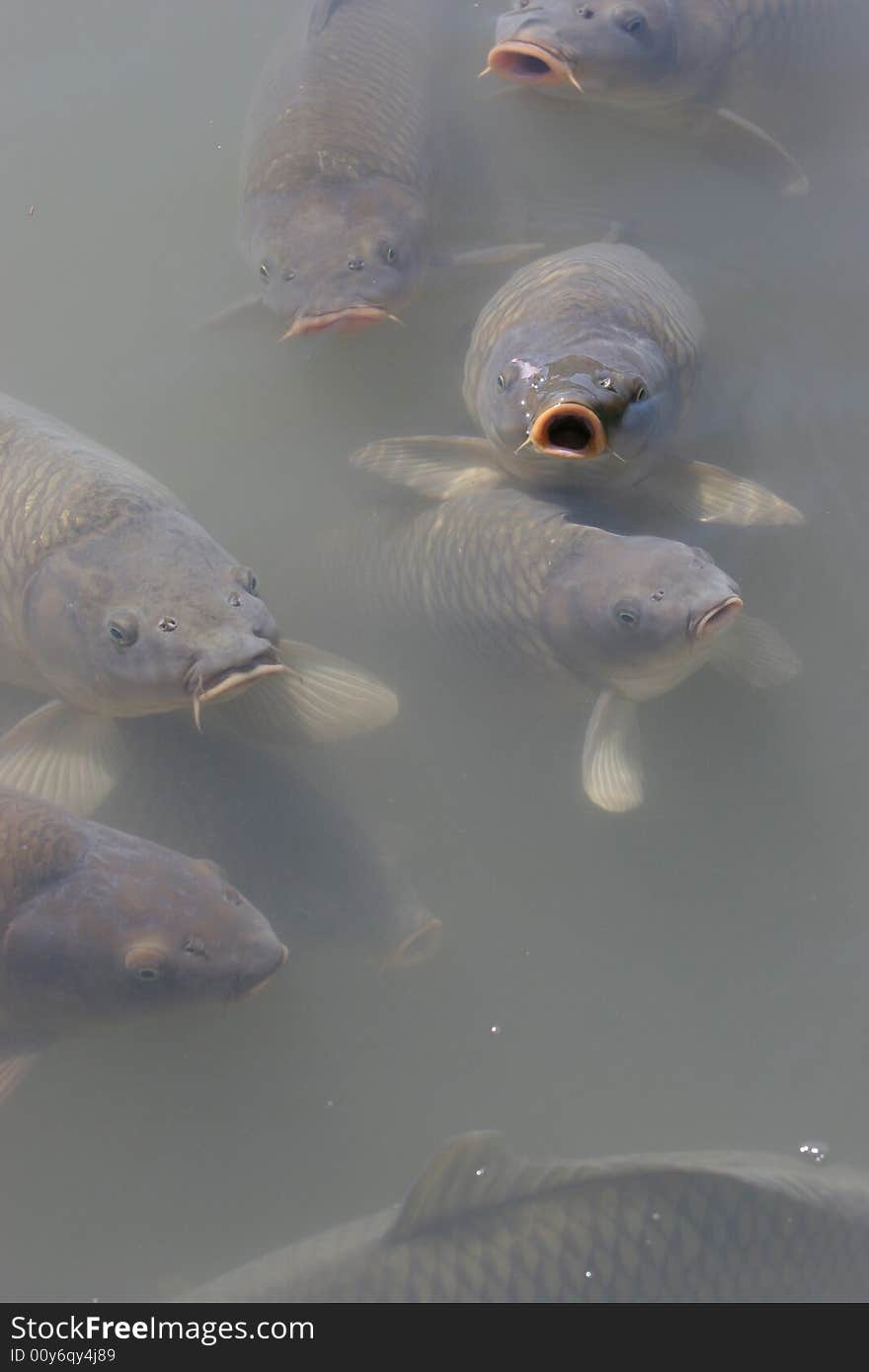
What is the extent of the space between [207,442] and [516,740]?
1.54 metres

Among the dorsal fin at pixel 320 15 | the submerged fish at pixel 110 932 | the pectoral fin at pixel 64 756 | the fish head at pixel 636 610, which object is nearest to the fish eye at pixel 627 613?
the fish head at pixel 636 610

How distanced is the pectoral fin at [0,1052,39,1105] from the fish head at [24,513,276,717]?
0.88 metres

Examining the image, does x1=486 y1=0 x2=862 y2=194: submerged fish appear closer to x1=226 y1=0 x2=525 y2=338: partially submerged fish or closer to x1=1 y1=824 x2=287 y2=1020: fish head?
x1=226 y1=0 x2=525 y2=338: partially submerged fish

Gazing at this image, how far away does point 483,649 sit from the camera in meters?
3.55

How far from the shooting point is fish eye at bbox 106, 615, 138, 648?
298 centimetres

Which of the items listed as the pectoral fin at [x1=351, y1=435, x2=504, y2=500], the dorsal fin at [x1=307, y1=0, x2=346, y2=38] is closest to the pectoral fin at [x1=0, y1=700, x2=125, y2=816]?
the pectoral fin at [x1=351, y1=435, x2=504, y2=500]

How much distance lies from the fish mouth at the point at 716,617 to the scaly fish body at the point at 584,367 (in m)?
0.47

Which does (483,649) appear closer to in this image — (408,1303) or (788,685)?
(788,685)

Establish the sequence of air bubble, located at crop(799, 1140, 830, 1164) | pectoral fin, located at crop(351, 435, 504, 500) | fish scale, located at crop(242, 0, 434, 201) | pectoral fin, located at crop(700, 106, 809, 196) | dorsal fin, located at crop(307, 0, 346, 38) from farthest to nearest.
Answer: pectoral fin, located at crop(700, 106, 809, 196) < dorsal fin, located at crop(307, 0, 346, 38) < fish scale, located at crop(242, 0, 434, 201) < pectoral fin, located at crop(351, 435, 504, 500) < air bubble, located at crop(799, 1140, 830, 1164)

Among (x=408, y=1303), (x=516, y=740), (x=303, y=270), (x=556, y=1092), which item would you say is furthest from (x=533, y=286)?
(x=408, y=1303)

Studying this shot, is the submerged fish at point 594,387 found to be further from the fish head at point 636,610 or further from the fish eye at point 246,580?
the fish eye at point 246,580

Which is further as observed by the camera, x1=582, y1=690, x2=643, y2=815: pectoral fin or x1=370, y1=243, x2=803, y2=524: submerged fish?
x1=582, y1=690, x2=643, y2=815: pectoral fin

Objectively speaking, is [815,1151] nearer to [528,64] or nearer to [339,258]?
[339,258]
